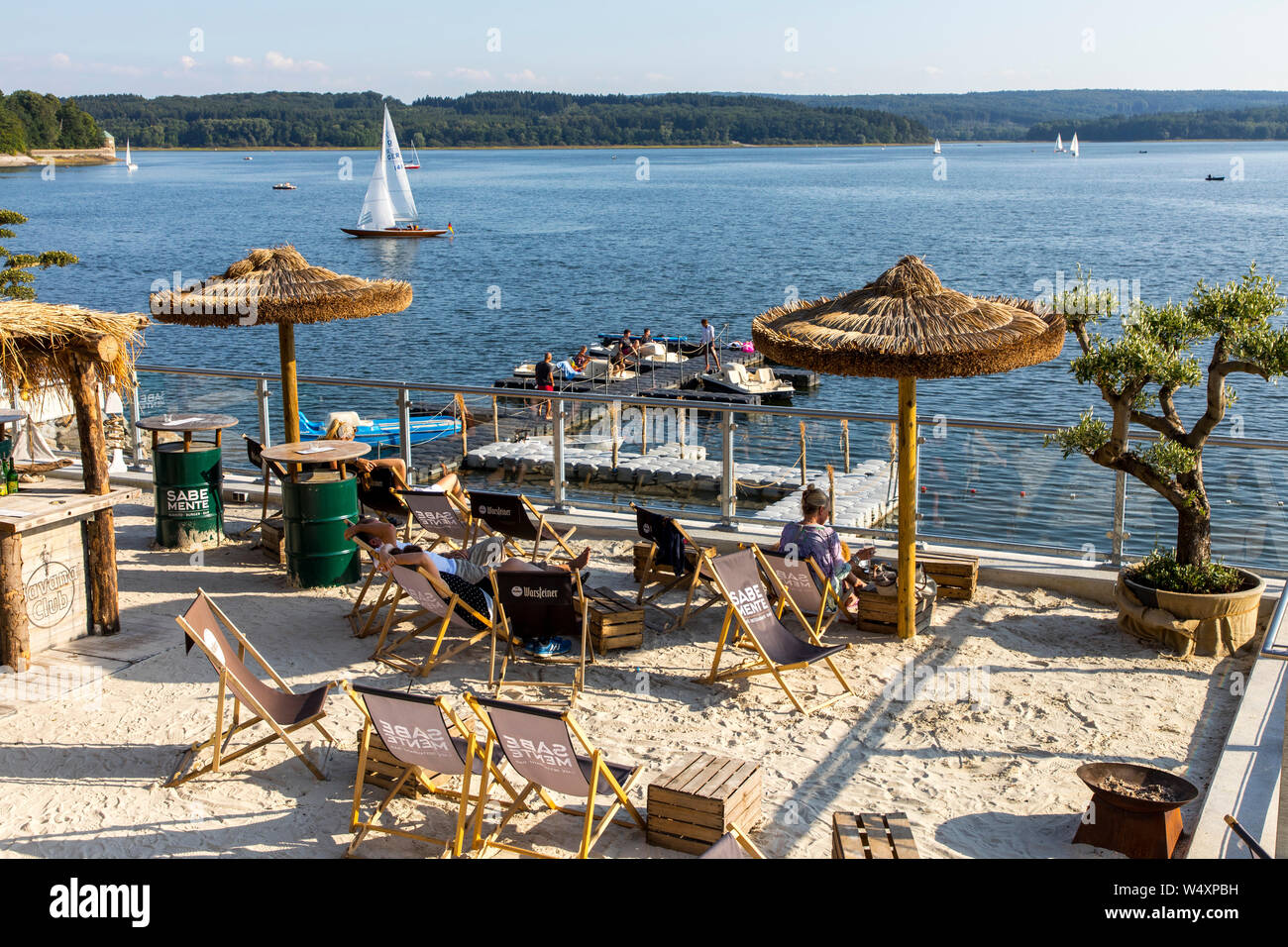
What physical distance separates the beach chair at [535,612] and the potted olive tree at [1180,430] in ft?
12.1

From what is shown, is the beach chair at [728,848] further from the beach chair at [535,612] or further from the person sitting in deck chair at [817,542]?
the person sitting in deck chair at [817,542]

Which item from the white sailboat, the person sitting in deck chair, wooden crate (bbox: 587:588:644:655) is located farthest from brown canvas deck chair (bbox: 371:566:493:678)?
the white sailboat

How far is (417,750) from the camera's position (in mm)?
5715

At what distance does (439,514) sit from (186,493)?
2555mm

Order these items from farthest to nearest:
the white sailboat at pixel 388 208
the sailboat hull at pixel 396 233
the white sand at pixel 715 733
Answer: the sailboat hull at pixel 396 233, the white sailboat at pixel 388 208, the white sand at pixel 715 733

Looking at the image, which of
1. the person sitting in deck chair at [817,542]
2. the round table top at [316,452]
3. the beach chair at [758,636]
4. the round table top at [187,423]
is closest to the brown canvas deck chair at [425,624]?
the beach chair at [758,636]

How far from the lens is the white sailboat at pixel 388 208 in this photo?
3312 inches

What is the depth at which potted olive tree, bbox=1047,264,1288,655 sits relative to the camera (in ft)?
26.4

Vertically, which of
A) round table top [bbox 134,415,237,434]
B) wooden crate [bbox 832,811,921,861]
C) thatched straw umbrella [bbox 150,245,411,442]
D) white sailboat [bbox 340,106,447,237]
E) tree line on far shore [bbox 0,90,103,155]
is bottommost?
wooden crate [bbox 832,811,921,861]

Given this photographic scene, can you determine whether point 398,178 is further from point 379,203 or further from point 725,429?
point 725,429

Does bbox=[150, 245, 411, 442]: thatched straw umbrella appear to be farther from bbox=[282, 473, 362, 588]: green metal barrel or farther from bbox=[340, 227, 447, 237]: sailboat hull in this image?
bbox=[340, 227, 447, 237]: sailboat hull

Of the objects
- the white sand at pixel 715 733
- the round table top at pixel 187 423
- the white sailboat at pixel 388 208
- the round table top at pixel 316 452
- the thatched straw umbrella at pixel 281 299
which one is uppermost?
the white sailboat at pixel 388 208

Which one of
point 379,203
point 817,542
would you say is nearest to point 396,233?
point 379,203
